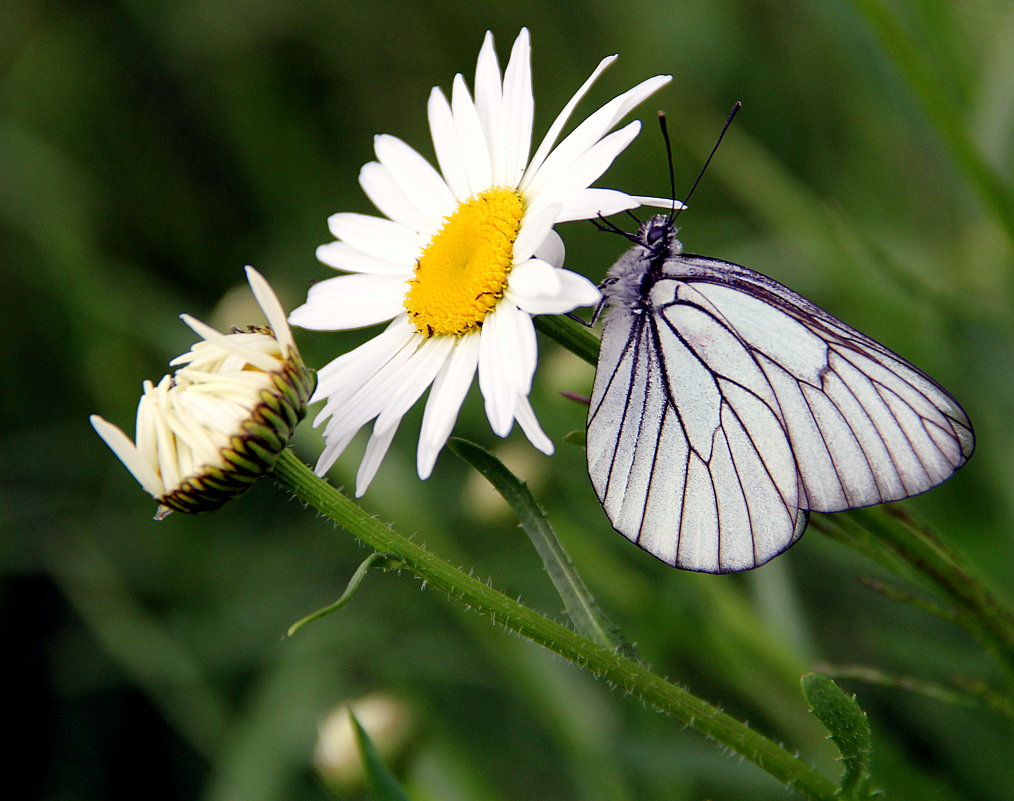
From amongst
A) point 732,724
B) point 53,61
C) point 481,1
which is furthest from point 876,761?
point 53,61

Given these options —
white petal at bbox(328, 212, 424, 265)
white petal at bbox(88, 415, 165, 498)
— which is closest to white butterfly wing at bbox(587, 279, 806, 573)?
white petal at bbox(328, 212, 424, 265)

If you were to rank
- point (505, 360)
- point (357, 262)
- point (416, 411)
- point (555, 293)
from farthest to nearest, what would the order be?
point (416, 411) < point (357, 262) < point (505, 360) < point (555, 293)

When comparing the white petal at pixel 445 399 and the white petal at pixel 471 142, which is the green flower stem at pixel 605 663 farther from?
the white petal at pixel 471 142

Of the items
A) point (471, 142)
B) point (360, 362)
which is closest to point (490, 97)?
point (471, 142)

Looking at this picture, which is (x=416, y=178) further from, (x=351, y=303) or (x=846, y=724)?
(x=846, y=724)

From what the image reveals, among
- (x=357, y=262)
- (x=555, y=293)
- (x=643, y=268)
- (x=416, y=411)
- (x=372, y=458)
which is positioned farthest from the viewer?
(x=416, y=411)

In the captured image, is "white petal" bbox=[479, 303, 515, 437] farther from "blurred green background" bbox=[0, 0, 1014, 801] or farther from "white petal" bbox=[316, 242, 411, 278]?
"blurred green background" bbox=[0, 0, 1014, 801]

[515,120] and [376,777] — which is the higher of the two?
[515,120]
